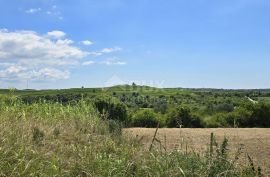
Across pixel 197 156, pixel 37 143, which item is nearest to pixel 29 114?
pixel 37 143

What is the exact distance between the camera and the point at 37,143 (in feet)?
23.7

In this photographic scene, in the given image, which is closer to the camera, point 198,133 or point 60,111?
point 60,111

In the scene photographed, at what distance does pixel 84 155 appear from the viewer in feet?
20.5

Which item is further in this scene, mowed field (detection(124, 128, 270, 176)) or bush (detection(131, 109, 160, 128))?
bush (detection(131, 109, 160, 128))

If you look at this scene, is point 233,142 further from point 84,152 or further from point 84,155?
point 84,155

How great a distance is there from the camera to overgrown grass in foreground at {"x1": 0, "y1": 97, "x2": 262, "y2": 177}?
5375 millimetres

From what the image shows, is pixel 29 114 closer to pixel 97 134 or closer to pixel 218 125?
pixel 97 134

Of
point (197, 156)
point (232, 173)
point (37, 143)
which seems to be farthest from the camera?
point (37, 143)

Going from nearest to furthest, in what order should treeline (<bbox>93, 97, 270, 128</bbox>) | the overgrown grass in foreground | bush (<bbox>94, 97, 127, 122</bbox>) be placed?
the overgrown grass in foreground → bush (<bbox>94, 97, 127, 122</bbox>) → treeline (<bbox>93, 97, 270, 128</bbox>)

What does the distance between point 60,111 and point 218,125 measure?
6669 mm

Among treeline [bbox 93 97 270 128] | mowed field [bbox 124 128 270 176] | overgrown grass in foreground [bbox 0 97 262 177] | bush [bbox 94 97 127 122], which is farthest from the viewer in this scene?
treeline [bbox 93 97 270 128]

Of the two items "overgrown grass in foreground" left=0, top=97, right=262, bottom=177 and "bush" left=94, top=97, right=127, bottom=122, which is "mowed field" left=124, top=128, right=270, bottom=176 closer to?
"overgrown grass in foreground" left=0, top=97, right=262, bottom=177

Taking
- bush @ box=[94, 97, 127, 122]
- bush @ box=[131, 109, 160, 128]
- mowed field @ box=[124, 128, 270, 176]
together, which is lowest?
mowed field @ box=[124, 128, 270, 176]

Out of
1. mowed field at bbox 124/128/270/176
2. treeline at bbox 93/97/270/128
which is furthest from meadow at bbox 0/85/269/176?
treeline at bbox 93/97/270/128
